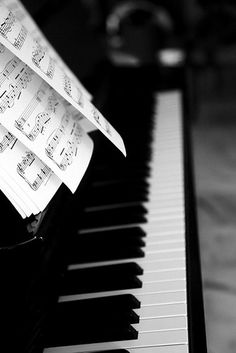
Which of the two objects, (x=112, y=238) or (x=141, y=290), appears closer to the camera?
(x=141, y=290)

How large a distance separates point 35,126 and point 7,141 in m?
0.07

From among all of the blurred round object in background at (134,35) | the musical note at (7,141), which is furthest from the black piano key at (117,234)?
the blurred round object in background at (134,35)

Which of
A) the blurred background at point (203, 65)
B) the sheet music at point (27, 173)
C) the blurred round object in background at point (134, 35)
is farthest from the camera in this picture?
the blurred round object in background at point (134, 35)

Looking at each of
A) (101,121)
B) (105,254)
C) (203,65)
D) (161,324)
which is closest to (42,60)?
(101,121)

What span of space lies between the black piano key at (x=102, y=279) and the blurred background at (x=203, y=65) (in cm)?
29

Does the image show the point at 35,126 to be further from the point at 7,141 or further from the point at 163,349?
the point at 163,349

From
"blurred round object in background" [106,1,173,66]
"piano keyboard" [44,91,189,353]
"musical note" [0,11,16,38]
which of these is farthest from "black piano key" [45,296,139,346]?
"blurred round object in background" [106,1,173,66]

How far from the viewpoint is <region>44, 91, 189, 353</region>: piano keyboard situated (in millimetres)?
846

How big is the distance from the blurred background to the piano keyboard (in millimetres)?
241

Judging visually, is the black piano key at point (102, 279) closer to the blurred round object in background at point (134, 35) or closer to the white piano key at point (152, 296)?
the white piano key at point (152, 296)

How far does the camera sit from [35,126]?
2.87 feet

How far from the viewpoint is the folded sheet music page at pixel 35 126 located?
2.62ft

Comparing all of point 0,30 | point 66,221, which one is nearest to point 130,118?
point 66,221

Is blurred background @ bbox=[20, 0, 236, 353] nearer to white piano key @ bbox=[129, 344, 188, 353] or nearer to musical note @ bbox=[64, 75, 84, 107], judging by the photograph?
white piano key @ bbox=[129, 344, 188, 353]
